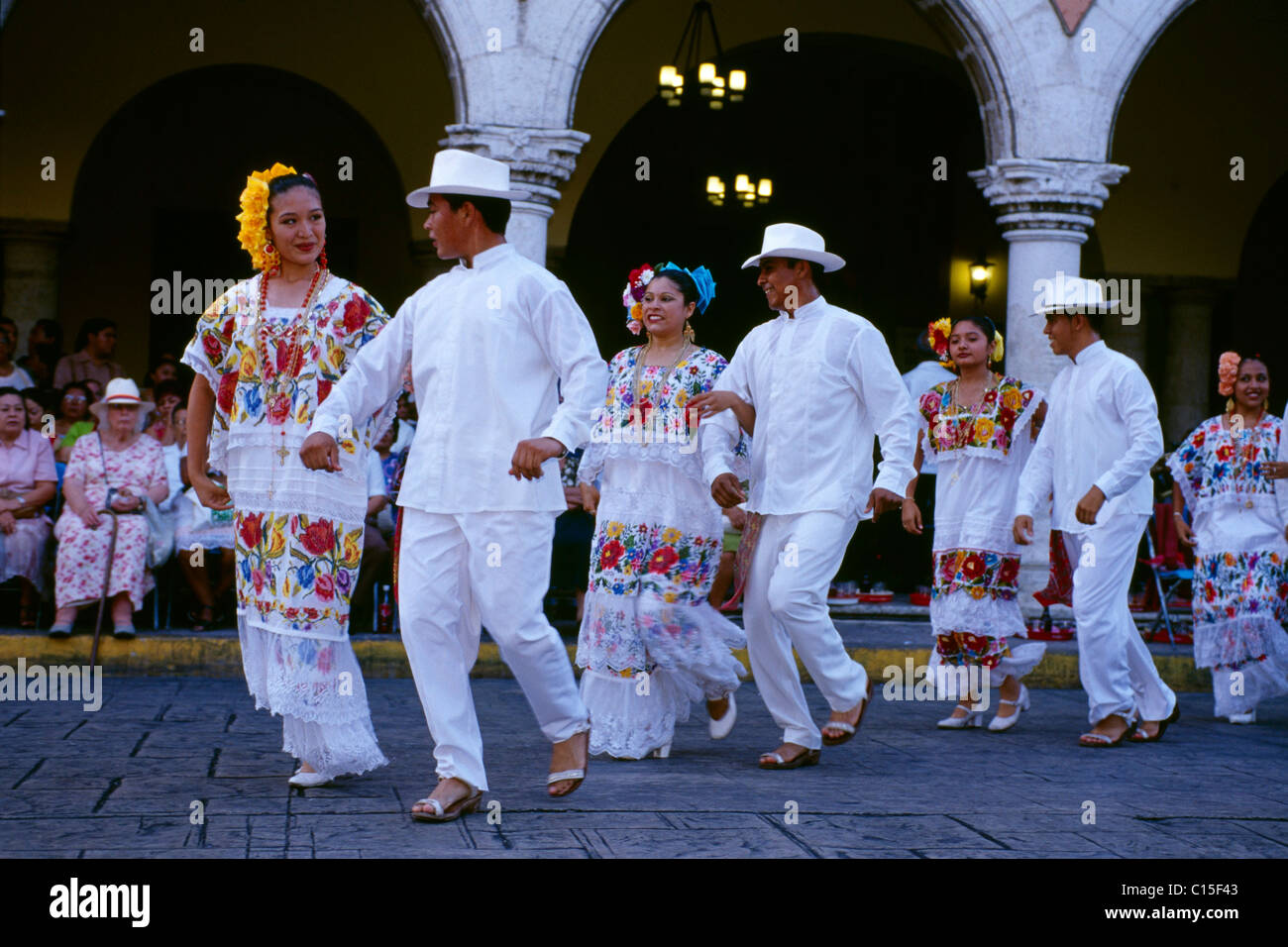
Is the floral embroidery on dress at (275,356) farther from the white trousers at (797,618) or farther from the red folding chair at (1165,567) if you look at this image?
the red folding chair at (1165,567)

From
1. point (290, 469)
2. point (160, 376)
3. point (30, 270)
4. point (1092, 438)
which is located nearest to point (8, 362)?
point (160, 376)

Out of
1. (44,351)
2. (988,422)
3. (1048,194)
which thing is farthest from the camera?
(44,351)

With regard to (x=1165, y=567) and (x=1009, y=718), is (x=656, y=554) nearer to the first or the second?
(x=1009, y=718)

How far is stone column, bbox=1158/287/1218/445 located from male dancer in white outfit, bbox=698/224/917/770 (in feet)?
31.8

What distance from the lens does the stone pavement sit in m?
4.68

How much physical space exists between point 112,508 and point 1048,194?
243 inches

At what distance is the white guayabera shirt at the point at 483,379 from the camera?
5.17m

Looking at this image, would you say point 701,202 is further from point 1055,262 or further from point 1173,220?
point 1055,262

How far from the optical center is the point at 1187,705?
950 centimetres

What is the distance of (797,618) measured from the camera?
6.32 m

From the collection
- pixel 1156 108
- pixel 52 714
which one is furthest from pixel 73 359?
pixel 1156 108

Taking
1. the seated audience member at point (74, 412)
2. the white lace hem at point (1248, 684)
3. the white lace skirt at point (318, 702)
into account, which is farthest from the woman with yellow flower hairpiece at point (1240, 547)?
the seated audience member at point (74, 412)

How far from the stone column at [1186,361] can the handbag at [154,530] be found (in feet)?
30.9

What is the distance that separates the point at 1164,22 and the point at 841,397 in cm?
626
